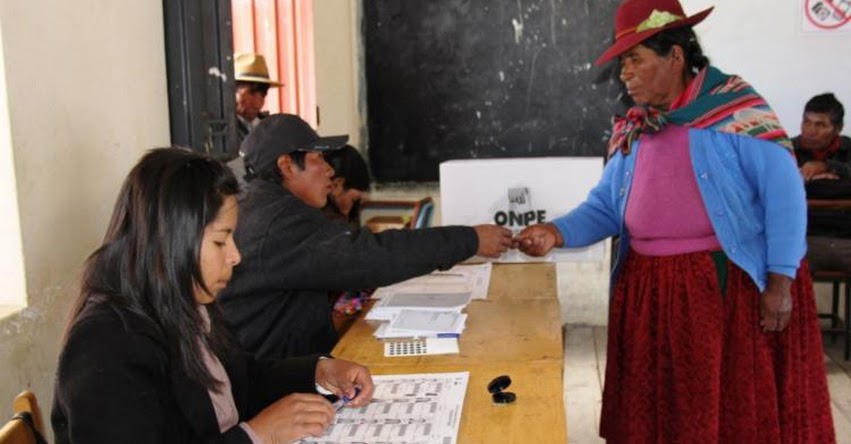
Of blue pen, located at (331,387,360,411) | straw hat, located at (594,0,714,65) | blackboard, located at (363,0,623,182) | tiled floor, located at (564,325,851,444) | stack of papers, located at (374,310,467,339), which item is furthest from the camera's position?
blackboard, located at (363,0,623,182)

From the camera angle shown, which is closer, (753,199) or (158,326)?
(158,326)

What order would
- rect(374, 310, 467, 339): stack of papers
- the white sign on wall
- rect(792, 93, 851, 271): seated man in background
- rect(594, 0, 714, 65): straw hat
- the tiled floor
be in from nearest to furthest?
rect(374, 310, 467, 339): stack of papers < rect(594, 0, 714, 65): straw hat < the tiled floor < rect(792, 93, 851, 271): seated man in background < the white sign on wall

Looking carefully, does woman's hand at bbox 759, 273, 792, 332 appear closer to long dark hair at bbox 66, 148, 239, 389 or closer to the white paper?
the white paper

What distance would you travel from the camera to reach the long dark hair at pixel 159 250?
1195 millimetres

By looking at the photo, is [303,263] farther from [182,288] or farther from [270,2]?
[270,2]

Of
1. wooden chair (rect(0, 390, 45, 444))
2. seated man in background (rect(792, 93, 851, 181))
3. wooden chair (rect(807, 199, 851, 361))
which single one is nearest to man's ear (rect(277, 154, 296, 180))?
wooden chair (rect(0, 390, 45, 444))

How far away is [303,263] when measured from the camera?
6.33ft

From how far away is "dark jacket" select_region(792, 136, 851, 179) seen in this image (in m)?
4.30

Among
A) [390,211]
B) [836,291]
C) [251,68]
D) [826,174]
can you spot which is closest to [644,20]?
[251,68]

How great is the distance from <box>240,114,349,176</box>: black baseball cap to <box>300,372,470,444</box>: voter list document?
2.08 ft

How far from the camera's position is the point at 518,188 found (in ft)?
→ 9.02

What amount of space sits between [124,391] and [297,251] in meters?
0.83

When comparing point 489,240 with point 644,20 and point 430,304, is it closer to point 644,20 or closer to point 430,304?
point 430,304

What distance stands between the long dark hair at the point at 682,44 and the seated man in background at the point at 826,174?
2226 millimetres
